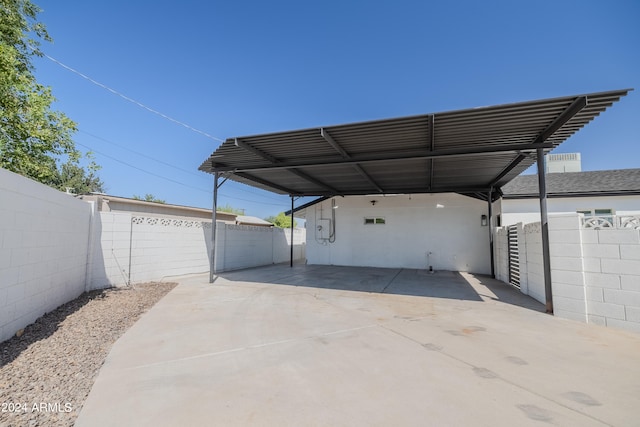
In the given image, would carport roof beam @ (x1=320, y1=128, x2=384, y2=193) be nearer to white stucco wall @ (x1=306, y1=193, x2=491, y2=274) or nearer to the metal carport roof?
the metal carport roof

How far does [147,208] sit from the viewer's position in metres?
15.1

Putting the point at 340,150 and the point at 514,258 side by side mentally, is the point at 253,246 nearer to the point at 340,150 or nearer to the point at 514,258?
→ the point at 340,150

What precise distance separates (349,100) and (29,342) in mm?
12764

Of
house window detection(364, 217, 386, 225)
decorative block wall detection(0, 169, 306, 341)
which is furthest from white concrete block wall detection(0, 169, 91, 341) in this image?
house window detection(364, 217, 386, 225)

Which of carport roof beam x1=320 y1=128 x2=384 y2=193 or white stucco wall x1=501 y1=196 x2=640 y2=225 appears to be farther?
white stucco wall x1=501 y1=196 x2=640 y2=225

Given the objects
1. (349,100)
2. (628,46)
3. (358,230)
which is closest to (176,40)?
(349,100)

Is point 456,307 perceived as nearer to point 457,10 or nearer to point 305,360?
point 305,360

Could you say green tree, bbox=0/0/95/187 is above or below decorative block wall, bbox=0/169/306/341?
above

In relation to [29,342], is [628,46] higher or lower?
higher

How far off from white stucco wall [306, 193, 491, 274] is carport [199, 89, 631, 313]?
1060mm

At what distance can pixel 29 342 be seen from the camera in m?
3.07

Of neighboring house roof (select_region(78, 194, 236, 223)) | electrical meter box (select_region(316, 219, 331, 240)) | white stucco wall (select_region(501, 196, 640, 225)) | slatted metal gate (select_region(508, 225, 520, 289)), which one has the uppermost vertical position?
neighboring house roof (select_region(78, 194, 236, 223))

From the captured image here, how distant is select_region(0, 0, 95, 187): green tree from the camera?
17.8ft

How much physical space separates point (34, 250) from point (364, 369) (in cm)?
455
